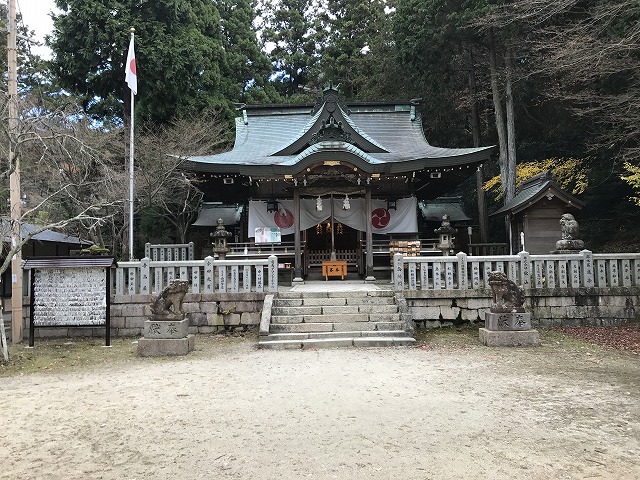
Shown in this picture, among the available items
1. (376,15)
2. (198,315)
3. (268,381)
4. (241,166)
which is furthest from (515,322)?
(376,15)

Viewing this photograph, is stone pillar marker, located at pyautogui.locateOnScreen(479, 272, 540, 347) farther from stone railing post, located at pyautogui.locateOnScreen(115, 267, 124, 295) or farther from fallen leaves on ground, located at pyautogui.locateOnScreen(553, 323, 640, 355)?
stone railing post, located at pyautogui.locateOnScreen(115, 267, 124, 295)

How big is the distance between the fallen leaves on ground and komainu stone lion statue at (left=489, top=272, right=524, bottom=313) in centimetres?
178

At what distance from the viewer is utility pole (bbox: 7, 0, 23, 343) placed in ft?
24.3

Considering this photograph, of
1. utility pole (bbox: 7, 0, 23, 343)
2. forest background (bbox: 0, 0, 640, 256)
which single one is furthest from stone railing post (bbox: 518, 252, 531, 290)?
utility pole (bbox: 7, 0, 23, 343)

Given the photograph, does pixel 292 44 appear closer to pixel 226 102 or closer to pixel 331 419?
pixel 226 102

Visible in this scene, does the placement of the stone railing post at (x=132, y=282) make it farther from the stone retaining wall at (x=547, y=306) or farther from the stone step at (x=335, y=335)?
the stone retaining wall at (x=547, y=306)

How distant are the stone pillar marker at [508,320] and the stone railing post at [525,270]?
1.90 m

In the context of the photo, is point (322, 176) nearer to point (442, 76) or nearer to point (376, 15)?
point (442, 76)

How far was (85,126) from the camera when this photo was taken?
575 inches

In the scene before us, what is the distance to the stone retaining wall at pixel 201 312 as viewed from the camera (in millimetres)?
9508

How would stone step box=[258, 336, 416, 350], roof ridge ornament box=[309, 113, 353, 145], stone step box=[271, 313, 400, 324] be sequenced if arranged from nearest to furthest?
1. stone step box=[258, 336, 416, 350]
2. stone step box=[271, 313, 400, 324]
3. roof ridge ornament box=[309, 113, 353, 145]

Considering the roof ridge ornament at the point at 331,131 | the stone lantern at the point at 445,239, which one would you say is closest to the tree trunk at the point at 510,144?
the stone lantern at the point at 445,239

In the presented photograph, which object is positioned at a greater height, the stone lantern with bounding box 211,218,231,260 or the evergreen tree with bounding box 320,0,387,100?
the evergreen tree with bounding box 320,0,387,100

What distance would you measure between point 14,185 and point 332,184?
8141mm
